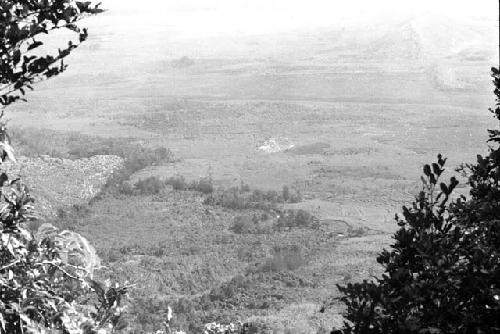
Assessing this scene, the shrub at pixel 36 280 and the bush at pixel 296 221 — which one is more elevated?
the shrub at pixel 36 280

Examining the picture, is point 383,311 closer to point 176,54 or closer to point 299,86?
point 299,86

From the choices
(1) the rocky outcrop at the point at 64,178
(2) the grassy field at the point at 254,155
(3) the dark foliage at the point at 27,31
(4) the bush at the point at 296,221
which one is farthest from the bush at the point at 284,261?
(3) the dark foliage at the point at 27,31

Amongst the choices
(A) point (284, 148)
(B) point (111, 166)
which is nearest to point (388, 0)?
(A) point (284, 148)

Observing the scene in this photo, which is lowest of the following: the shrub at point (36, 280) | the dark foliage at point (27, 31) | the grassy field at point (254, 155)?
the grassy field at point (254, 155)

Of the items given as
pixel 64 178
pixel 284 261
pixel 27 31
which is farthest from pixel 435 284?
pixel 64 178

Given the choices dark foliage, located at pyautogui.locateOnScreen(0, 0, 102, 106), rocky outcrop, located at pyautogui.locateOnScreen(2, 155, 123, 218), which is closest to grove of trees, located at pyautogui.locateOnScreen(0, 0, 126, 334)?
dark foliage, located at pyautogui.locateOnScreen(0, 0, 102, 106)

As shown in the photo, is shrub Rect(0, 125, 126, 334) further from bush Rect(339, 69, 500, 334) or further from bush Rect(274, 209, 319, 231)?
bush Rect(274, 209, 319, 231)

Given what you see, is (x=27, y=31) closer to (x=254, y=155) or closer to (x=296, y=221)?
(x=296, y=221)

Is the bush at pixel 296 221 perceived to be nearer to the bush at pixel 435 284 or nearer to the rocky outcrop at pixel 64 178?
the rocky outcrop at pixel 64 178
